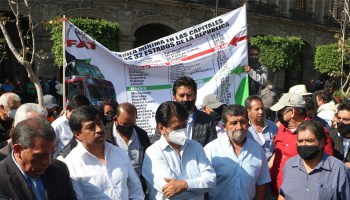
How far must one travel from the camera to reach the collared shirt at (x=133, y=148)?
416 cm

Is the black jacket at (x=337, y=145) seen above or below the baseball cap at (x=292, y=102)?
below

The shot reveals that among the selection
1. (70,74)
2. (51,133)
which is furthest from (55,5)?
(51,133)

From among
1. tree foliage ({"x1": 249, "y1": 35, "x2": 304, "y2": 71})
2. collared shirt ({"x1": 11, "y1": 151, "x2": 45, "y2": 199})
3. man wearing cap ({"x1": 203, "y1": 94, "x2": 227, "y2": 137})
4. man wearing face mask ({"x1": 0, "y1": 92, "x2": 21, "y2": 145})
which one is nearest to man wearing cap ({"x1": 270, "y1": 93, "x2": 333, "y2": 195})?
man wearing cap ({"x1": 203, "y1": 94, "x2": 227, "y2": 137})

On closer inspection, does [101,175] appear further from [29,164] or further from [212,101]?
[212,101]

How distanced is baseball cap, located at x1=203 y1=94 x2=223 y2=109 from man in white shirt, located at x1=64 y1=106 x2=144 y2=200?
2.20 meters

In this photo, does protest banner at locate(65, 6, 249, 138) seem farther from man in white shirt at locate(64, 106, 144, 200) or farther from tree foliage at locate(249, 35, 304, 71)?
tree foliage at locate(249, 35, 304, 71)

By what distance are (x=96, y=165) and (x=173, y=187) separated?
0.56 meters

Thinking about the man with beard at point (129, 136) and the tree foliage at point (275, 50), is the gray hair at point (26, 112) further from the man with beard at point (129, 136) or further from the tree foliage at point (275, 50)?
the tree foliage at point (275, 50)

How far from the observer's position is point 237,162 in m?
3.76

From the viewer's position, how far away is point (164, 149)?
3.48m

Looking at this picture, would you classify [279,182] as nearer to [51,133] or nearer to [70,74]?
[51,133]

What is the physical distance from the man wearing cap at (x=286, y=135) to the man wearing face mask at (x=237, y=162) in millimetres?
378

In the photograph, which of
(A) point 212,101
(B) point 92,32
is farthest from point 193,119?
(B) point 92,32

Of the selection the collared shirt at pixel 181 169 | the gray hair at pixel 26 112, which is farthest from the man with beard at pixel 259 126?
the gray hair at pixel 26 112
